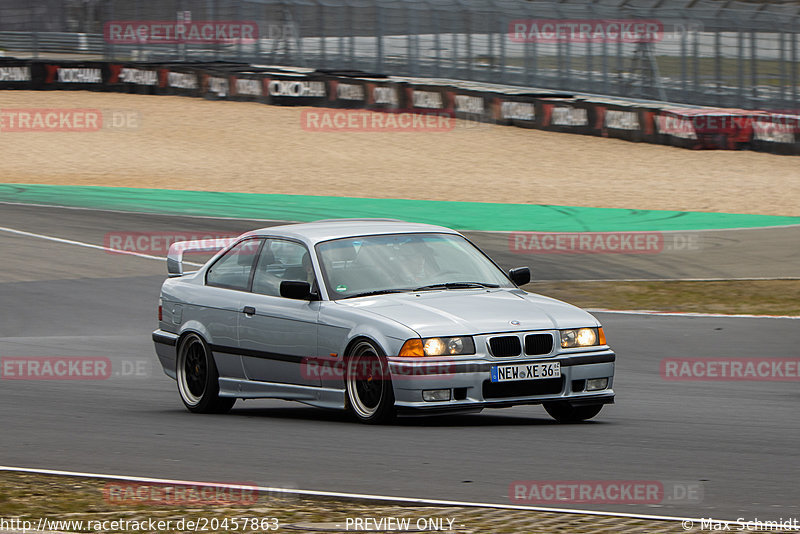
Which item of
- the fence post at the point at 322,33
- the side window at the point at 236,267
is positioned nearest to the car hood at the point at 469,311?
the side window at the point at 236,267

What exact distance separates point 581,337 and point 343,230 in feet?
6.43

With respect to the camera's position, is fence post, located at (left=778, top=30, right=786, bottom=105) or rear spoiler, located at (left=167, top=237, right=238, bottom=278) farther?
fence post, located at (left=778, top=30, right=786, bottom=105)

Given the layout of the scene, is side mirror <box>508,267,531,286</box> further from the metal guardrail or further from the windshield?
the metal guardrail

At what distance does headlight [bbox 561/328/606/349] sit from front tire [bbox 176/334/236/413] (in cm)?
274

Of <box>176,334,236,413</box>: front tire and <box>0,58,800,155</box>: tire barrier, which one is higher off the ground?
<box>0,58,800,155</box>: tire barrier

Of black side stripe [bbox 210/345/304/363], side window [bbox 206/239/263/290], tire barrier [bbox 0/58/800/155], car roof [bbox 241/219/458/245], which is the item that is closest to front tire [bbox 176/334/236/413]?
black side stripe [bbox 210/345/304/363]

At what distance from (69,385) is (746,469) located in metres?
6.70

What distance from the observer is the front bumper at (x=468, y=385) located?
8.30 m

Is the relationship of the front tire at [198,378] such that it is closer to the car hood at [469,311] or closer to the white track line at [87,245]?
the car hood at [469,311]

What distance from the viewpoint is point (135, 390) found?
38.2ft

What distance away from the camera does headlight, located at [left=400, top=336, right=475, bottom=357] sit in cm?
830

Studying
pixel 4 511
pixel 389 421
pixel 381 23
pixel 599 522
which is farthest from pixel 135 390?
Result: pixel 381 23

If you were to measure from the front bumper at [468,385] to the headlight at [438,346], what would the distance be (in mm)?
56

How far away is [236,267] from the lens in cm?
1000
